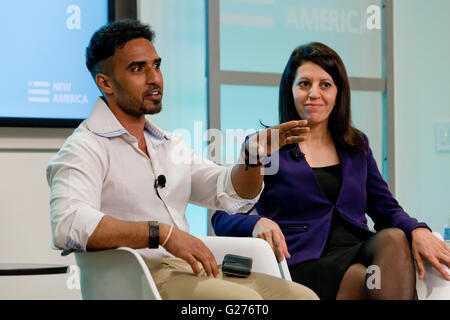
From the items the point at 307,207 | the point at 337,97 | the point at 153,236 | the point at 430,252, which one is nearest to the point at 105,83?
the point at 153,236

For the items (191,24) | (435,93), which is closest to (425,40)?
(435,93)

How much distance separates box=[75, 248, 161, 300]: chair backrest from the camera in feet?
4.60

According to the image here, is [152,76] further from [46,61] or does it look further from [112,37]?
[46,61]

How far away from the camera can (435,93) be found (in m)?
3.62

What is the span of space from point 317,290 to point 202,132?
1370 mm

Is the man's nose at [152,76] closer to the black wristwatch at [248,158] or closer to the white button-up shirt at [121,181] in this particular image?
the white button-up shirt at [121,181]

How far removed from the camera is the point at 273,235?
6.24 feet

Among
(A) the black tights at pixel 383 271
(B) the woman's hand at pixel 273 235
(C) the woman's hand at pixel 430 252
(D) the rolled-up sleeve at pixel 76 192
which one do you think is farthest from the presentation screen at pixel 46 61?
(C) the woman's hand at pixel 430 252

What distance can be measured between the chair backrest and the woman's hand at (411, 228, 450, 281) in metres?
0.93

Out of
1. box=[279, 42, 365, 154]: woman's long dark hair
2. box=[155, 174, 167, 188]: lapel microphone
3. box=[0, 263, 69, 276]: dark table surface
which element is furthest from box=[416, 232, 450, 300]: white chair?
box=[0, 263, 69, 276]: dark table surface

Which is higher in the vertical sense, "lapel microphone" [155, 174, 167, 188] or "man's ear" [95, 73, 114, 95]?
"man's ear" [95, 73, 114, 95]

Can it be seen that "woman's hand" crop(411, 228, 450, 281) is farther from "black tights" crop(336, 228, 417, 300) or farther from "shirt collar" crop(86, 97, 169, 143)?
"shirt collar" crop(86, 97, 169, 143)

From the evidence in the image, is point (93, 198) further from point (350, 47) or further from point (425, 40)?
point (425, 40)

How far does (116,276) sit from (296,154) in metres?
0.95
